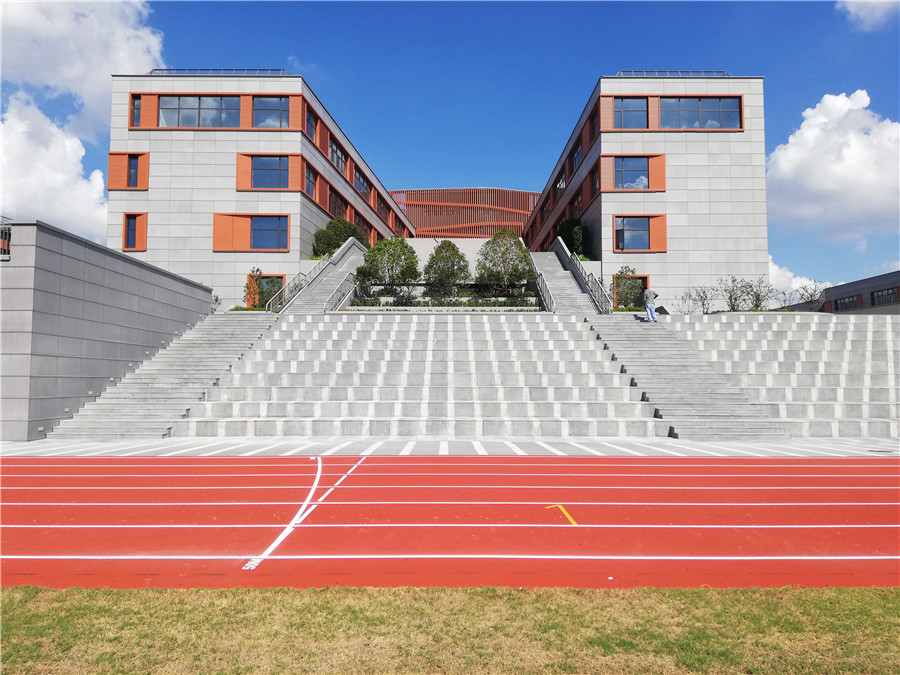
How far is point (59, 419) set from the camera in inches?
585

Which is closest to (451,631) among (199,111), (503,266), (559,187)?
(503,266)

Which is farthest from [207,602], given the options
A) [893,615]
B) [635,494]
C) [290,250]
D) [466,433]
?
[290,250]

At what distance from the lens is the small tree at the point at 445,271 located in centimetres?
3256

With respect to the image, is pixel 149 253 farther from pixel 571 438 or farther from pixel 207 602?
pixel 207 602

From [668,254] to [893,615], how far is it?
3297cm

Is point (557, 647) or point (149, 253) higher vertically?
point (149, 253)

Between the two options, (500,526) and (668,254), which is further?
(668,254)

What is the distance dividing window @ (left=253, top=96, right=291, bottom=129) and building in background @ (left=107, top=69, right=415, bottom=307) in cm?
7

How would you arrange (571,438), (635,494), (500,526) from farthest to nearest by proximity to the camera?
(571,438)
(635,494)
(500,526)

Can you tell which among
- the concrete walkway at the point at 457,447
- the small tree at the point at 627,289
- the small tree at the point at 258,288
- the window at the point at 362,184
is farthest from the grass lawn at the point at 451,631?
the window at the point at 362,184

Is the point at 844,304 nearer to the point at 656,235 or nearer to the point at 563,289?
the point at 656,235

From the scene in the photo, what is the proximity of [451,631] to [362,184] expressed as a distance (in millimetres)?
52229

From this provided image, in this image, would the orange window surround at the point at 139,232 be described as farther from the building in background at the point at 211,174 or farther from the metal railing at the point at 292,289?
the metal railing at the point at 292,289

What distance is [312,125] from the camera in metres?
38.0
